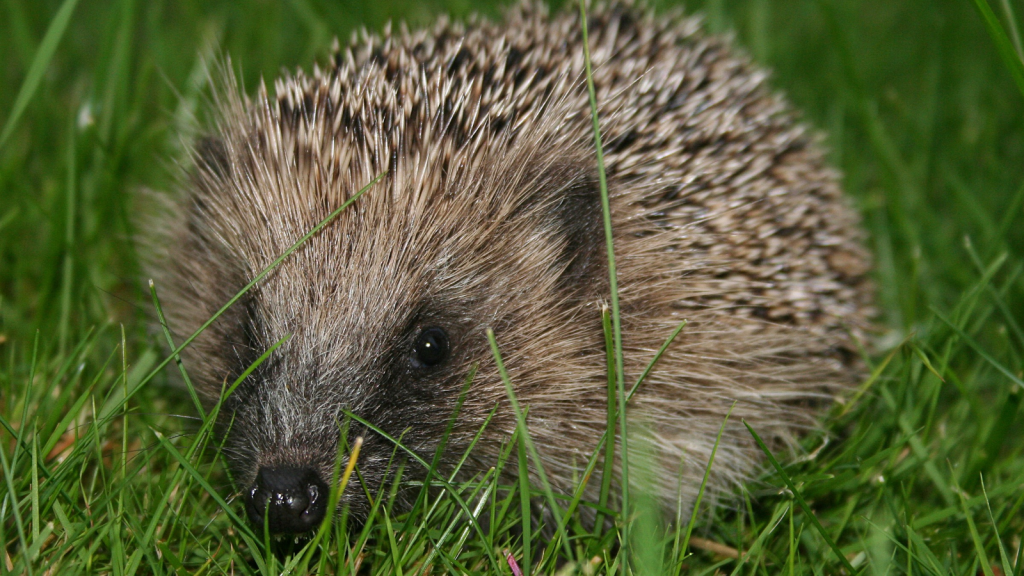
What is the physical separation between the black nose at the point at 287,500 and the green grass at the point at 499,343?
54 mm

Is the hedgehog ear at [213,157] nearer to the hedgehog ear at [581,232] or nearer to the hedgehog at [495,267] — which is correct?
the hedgehog at [495,267]

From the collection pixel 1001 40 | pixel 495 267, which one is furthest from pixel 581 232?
pixel 1001 40

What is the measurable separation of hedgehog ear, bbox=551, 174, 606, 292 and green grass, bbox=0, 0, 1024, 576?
0.93 ft

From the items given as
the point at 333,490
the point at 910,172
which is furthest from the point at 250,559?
the point at 910,172

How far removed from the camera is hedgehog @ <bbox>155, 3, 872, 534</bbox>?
6.40ft

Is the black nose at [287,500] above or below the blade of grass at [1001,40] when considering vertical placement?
below

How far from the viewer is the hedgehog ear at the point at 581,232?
2.15 metres

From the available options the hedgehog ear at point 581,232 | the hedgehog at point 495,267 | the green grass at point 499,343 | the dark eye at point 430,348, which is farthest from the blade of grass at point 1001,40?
the dark eye at point 430,348

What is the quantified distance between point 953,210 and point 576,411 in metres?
2.27

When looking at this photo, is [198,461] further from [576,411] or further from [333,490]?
[576,411]

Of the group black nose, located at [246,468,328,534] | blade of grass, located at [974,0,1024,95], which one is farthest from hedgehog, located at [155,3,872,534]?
blade of grass, located at [974,0,1024,95]

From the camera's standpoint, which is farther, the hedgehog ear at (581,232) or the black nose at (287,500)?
the hedgehog ear at (581,232)

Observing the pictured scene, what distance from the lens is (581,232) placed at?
2170 millimetres

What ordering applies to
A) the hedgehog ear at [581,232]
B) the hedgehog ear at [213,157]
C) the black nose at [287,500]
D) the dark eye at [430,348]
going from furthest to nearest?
the hedgehog ear at [213,157], the hedgehog ear at [581,232], the dark eye at [430,348], the black nose at [287,500]
